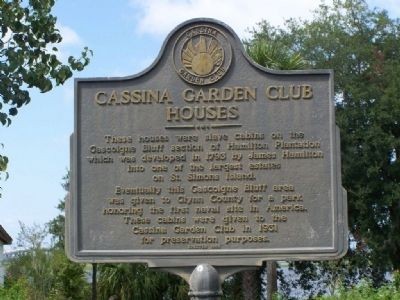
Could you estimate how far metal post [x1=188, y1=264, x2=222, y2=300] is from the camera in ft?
27.4

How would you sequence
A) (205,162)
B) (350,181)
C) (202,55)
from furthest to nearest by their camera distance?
(350,181) → (202,55) → (205,162)

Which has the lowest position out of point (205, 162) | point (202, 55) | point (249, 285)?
point (249, 285)

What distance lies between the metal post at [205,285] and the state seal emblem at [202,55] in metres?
2.09

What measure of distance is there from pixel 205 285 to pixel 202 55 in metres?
2.55

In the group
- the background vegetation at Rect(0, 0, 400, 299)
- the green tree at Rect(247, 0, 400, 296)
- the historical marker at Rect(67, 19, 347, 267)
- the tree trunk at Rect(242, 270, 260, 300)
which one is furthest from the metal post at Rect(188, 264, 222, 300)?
the green tree at Rect(247, 0, 400, 296)

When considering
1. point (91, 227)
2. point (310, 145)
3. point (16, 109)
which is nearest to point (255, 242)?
point (310, 145)

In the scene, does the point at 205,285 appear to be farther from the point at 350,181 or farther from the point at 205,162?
the point at 350,181

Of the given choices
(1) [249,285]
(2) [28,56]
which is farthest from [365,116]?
(2) [28,56]

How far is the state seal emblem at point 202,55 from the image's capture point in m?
8.98

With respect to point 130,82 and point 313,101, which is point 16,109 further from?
point 313,101

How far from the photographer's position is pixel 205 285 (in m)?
8.38

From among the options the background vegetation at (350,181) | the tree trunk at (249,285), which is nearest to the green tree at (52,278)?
the background vegetation at (350,181)

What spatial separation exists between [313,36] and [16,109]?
21.4 metres

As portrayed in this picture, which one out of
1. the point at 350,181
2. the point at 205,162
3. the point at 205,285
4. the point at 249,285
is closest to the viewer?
the point at 205,285
